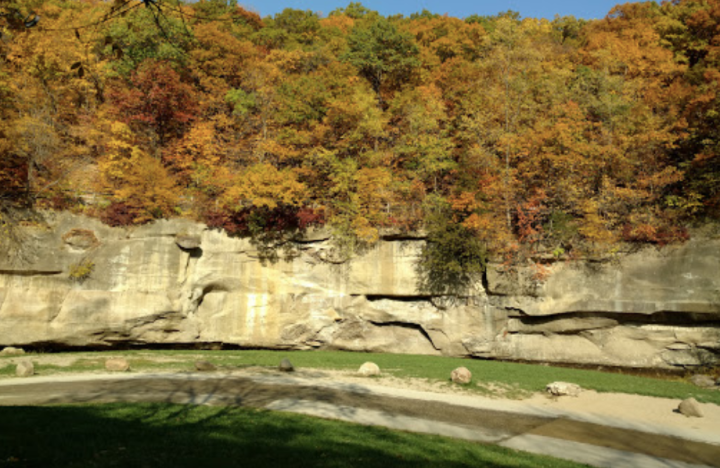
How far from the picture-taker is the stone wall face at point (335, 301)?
25.0 metres

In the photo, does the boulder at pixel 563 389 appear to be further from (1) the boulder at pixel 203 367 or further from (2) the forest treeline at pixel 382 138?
(1) the boulder at pixel 203 367

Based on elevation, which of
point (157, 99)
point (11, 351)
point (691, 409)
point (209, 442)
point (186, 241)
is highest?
point (157, 99)

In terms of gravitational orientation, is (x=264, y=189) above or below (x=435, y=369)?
above

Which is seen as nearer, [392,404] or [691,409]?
[392,404]

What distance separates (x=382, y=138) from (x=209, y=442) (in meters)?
29.5

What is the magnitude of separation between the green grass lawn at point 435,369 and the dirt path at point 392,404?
2.21 metres

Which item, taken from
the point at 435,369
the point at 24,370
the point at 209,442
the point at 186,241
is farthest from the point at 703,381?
the point at 186,241

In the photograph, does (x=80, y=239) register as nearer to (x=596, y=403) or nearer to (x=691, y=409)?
(x=596, y=403)

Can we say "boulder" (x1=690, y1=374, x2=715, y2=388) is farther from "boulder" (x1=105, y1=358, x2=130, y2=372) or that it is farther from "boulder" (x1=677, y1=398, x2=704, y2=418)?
"boulder" (x1=105, y1=358, x2=130, y2=372)

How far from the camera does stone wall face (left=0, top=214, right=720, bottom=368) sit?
25047 mm

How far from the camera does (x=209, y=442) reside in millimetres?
8391

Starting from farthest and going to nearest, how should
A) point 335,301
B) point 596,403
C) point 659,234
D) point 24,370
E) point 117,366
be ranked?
point 335,301 < point 659,234 < point 117,366 < point 24,370 < point 596,403

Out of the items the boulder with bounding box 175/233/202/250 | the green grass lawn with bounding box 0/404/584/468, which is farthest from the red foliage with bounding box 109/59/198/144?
the green grass lawn with bounding box 0/404/584/468

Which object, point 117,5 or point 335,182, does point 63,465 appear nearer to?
point 117,5
